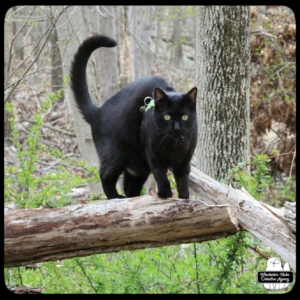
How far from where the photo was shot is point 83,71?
190 inches

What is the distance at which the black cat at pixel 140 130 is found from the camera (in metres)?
4.02

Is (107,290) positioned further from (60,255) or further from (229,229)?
(229,229)

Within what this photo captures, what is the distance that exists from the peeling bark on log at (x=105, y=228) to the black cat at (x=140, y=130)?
0.42 metres

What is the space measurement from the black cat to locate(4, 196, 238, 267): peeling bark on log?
0.42 meters

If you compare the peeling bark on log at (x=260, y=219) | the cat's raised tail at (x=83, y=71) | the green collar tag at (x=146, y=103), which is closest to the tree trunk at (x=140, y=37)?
the cat's raised tail at (x=83, y=71)

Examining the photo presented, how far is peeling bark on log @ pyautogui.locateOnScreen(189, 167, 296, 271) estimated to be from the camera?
3434mm

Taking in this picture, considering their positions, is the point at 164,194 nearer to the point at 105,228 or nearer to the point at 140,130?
the point at 105,228

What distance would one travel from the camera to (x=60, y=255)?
139 inches

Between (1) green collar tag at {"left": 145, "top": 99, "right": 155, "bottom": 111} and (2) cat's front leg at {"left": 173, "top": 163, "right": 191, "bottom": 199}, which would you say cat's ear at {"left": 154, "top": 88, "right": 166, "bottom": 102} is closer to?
(1) green collar tag at {"left": 145, "top": 99, "right": 155, "bottom": 111}

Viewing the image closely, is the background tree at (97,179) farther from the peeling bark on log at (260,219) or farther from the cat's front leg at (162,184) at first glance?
the cat's front leg at (162,184)

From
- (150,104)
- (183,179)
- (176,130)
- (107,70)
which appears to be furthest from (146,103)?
(107,70)

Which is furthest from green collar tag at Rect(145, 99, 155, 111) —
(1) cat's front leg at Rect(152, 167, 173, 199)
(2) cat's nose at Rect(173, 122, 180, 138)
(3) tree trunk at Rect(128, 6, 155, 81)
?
(3) tree trunk at Rect(128, 6, 155, 81)

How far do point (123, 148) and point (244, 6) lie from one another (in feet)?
8.36
